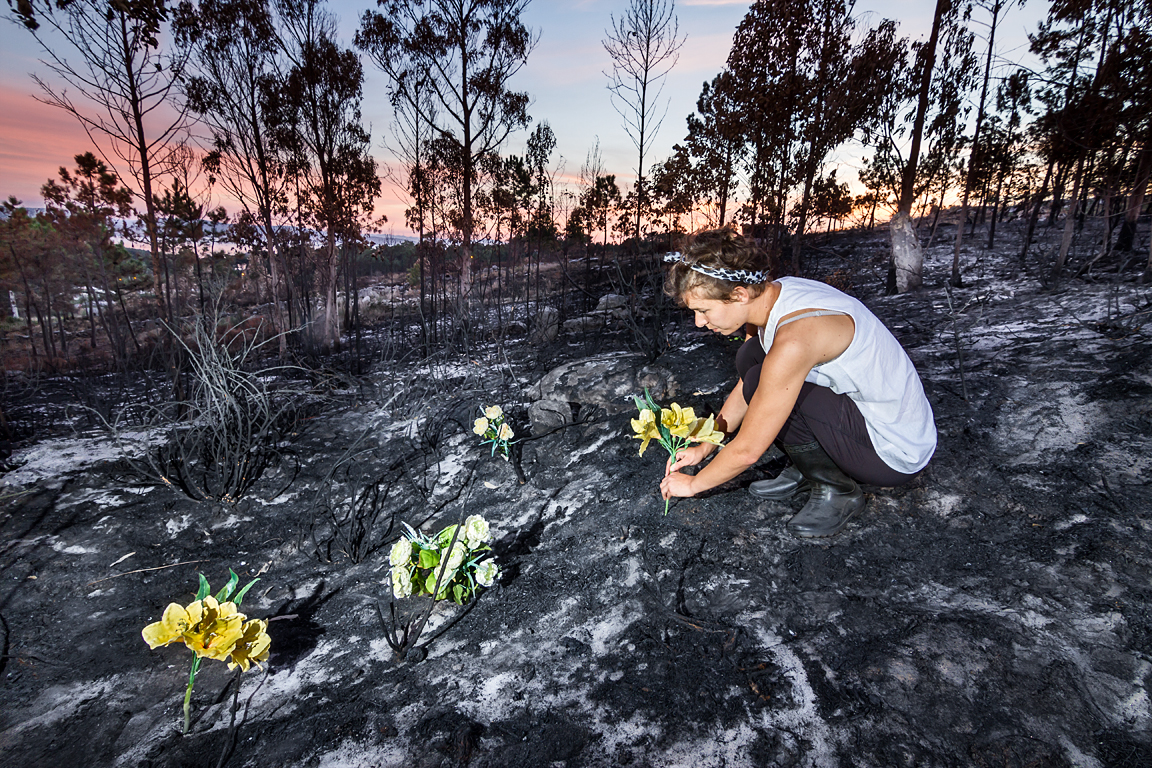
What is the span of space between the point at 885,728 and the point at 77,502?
3888 mm

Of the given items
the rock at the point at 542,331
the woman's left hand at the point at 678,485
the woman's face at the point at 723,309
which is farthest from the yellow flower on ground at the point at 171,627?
the rock at the point at 542,331

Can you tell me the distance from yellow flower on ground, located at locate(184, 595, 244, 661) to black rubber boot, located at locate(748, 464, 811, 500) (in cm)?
177

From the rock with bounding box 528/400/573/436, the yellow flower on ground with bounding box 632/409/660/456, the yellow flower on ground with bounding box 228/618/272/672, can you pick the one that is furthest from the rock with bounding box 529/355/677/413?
the yellow flower on ground with bounding box 228/618/272/672

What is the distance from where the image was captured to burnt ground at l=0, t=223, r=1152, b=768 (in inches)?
41.5

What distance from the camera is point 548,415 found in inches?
128

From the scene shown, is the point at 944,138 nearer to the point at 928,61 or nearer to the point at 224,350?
the point at 928,61

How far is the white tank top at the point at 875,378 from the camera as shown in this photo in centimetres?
143

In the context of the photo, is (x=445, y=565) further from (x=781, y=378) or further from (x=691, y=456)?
(x=781, y=378)

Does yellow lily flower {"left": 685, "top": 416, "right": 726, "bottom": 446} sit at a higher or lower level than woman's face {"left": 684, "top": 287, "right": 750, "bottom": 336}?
lower

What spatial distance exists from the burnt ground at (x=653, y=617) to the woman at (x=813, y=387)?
0.26 metres

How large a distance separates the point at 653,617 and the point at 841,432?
0.88 meters

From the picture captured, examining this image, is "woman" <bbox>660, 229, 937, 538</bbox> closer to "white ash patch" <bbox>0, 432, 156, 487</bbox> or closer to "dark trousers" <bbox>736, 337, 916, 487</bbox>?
"dark trousers" <bbox>736, 337, 916, 487</bbox>

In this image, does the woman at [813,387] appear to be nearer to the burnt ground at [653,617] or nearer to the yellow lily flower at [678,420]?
the yellow lily flower at [678,420]

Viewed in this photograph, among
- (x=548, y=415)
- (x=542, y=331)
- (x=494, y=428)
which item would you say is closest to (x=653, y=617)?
(x=494, y=428)
